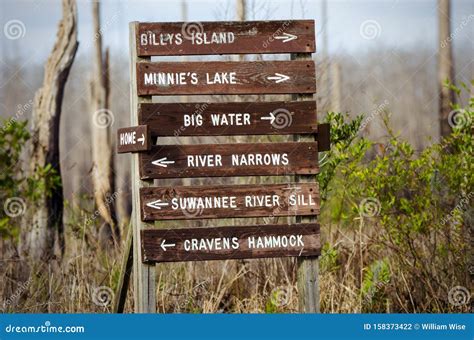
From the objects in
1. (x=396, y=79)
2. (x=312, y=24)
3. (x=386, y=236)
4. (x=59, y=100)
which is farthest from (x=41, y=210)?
(x=396, y=79)

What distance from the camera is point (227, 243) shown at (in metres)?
5.78

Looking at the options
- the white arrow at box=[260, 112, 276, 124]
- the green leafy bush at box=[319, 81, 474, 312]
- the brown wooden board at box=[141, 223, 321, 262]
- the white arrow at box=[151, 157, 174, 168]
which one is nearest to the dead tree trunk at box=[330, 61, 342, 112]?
the green leafy bush at box=[319, 81, 474, 312]

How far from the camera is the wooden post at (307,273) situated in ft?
19.5

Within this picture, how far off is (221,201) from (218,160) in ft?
0.90

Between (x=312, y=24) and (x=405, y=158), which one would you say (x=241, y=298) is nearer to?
(x=405, y=158)

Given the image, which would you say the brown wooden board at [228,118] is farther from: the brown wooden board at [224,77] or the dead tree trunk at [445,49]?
the dead tree trunk at [445,49]

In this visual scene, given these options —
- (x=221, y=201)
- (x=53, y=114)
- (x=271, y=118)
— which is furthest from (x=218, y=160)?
(x=53, y=114)

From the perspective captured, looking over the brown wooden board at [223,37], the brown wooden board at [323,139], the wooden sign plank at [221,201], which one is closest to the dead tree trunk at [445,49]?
the brown wooden board at [323,139]

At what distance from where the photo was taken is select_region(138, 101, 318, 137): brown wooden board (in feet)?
18.9

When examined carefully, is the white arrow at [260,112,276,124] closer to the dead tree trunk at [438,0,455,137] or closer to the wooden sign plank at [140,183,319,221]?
the wooden sign plank at [140,183,319,221]

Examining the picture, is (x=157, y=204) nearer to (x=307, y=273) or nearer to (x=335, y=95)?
(x=307, y=273)

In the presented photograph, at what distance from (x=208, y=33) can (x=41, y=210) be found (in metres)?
4.24

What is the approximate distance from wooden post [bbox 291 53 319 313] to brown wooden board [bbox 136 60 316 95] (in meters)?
0.10

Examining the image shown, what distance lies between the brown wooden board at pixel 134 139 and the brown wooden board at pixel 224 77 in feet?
0.86
